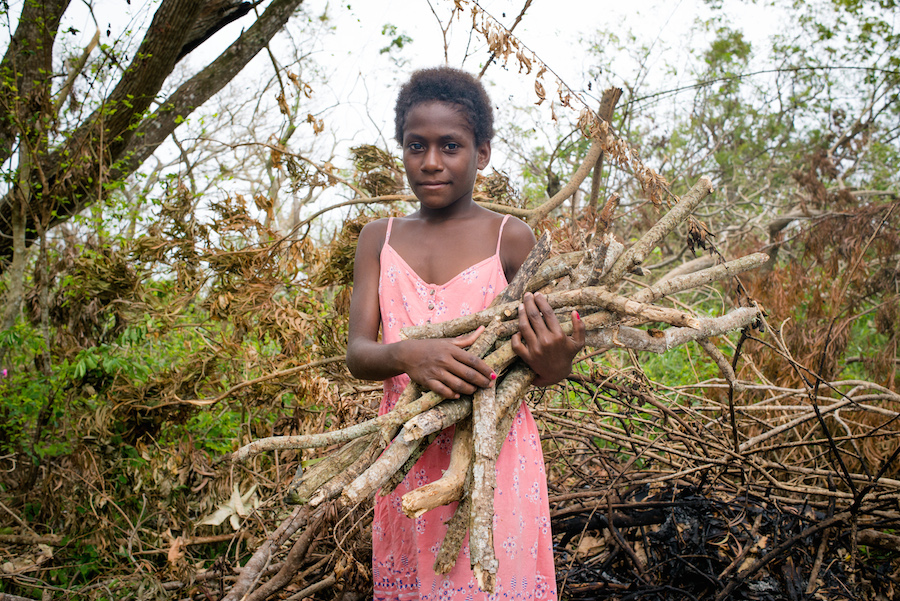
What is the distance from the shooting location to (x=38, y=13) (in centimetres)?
340

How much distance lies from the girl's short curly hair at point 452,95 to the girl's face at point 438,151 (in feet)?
0.09

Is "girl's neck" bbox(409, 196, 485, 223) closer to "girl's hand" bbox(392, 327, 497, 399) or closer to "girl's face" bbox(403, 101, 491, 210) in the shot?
"girl's face" bbox(403, 101, 491, 210)

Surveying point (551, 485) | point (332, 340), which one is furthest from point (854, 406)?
A: point (332, 340)

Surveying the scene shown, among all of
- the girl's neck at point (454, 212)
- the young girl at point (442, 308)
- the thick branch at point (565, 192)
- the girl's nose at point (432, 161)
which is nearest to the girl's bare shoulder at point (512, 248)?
the young girl at point (442, 308)

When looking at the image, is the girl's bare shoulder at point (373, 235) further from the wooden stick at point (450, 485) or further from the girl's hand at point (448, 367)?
the wooden stick at point (450, 485)

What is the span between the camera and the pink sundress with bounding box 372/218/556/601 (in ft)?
4.56

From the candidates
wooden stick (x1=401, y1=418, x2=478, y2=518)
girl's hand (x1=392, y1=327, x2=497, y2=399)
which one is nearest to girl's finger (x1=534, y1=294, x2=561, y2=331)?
girl's hand (x1=392, y1=327, x2=497, y2=399)

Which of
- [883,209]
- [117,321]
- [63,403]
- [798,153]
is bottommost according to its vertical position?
[63,403]

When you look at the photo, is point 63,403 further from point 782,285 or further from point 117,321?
point 782,285

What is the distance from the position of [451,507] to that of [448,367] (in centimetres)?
40

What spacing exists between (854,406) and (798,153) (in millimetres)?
6326

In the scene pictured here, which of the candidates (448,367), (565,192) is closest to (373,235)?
(448,367)

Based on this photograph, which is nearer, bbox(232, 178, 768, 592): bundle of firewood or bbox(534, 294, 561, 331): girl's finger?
bbox(232, 178, 768, 592): bundle of firewood

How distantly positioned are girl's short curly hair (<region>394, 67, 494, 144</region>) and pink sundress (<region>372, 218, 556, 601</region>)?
0.29 m
